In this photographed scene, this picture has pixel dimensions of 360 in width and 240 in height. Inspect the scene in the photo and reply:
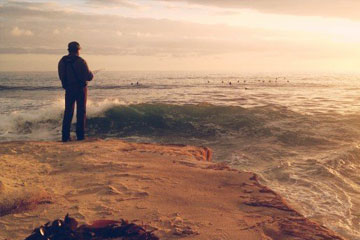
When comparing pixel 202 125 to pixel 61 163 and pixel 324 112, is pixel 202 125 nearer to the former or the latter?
pixel 324 112

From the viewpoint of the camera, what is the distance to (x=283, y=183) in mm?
6012

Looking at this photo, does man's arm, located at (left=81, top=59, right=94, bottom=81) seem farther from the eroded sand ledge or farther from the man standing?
the eroded sand ledge


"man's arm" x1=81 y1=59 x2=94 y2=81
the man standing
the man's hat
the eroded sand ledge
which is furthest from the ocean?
the man's hat

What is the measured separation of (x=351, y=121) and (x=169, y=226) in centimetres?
1202

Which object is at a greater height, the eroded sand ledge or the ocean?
the eroded sand ledge

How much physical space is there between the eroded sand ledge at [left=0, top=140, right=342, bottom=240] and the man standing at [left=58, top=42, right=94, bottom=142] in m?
1.89

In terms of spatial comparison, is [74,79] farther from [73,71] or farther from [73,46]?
[73,46]

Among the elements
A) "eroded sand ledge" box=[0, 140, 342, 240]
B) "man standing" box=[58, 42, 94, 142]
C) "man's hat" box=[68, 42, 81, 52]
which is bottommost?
"eroded sand ledge" box=[0, 140, 342, 240]

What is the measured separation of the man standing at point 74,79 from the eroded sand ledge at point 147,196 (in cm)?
189

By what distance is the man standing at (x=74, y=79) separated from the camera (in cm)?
727

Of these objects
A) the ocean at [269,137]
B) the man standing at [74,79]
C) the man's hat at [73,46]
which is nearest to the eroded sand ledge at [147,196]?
the ocean at [269,137]

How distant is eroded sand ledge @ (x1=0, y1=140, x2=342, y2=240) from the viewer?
3.19m

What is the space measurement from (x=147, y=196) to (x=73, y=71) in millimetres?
4504

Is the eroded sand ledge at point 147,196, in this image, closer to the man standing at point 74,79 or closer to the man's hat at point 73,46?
the man standing at point 74,79
